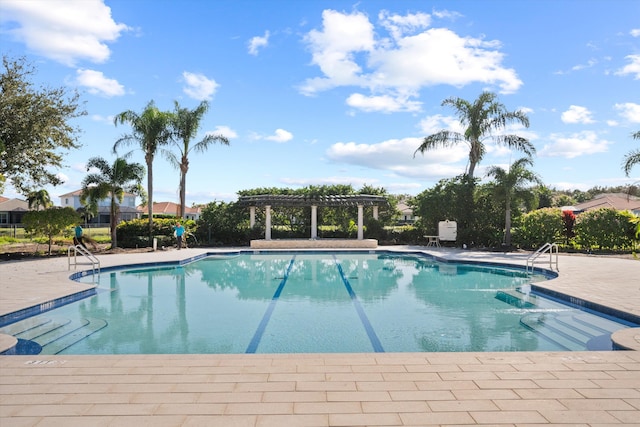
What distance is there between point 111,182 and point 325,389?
1926 centimetres

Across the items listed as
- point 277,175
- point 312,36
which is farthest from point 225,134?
point 312,36

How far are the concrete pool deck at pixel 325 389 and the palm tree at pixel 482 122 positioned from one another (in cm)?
1857

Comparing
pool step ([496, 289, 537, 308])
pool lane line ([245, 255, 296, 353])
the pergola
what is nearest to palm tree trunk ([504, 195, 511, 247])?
the pergola

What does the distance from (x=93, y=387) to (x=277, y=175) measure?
89.6 feet

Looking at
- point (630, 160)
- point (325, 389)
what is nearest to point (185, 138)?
point (630, 160)

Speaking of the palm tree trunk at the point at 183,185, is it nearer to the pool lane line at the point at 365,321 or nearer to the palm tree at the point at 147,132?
the palm tree at the point at 147,132

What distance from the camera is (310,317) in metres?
7.91

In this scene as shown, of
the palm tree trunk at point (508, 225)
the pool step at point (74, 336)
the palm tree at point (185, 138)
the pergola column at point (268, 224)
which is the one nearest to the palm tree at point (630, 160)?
the palm tree trunk at point (508, 225)

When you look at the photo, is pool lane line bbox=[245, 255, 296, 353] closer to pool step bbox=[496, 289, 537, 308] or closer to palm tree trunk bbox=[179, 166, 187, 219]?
pool step bbox=[496, 289, 537, 308]

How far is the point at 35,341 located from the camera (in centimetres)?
605

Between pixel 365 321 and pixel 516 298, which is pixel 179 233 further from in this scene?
pixel 516 298

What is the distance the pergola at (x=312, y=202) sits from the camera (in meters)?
24.3

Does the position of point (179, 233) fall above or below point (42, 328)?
above

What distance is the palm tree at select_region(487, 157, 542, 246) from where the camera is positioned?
65.4 feet
